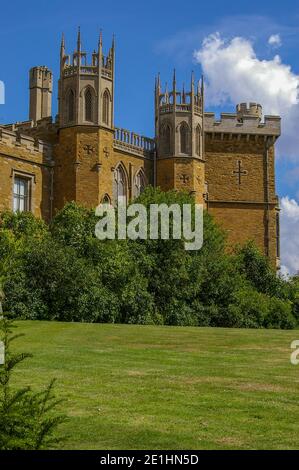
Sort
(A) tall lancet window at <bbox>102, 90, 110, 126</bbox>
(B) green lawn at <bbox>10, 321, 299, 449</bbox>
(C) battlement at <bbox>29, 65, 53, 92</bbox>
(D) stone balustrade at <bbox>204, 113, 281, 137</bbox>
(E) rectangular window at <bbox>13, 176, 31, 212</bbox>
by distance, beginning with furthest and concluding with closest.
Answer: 1. (C) battlement at <bbox>29, 65, 53, 92</bbox>
2. (D) stone balustrade at <bbox>204, 113, 281, 137</bbox>
3. (A) tall lancet window at <bbox>102, 90, 110, 126</bbox>
4. (E) rectangular window at <bbox>13, 176, 31, 212</bbox>
5. (B) green lawn at <bbox>10, 321, 299, 449</bbox>

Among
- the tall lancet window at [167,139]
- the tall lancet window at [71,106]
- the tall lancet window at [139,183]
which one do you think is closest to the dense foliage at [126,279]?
the tall lancet window at [71,106]

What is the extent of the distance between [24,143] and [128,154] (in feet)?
23.2

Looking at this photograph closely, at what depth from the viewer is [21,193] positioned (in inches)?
Result: 1350

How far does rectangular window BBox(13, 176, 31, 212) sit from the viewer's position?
3388 centimetres

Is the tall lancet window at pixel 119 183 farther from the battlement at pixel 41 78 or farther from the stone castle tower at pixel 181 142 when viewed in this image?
the battlement at pixel 41 78

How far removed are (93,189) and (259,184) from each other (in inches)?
553

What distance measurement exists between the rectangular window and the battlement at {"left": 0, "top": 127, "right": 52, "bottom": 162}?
142cm

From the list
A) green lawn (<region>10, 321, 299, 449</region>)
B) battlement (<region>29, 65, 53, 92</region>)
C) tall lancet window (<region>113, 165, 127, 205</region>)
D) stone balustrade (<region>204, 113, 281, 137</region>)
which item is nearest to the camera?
green lawn (<region>10, 321, 299, 449</region>)

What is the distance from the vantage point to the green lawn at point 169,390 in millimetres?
7531

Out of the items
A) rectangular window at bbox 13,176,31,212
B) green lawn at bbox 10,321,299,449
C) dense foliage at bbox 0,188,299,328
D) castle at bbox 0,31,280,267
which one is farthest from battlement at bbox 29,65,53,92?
green lawn at bbox 10,321,299,449

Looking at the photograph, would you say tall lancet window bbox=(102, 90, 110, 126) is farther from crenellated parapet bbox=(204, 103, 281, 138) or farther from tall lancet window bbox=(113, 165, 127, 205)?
crenellated parapet bbox=(204, 103, 281, 138)

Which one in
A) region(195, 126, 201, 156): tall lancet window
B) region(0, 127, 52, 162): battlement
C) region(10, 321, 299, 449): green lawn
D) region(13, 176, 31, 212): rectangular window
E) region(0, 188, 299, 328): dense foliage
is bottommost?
region(10, 321, 299, 449): green lawn

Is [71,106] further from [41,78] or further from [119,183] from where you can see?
[41,78]
